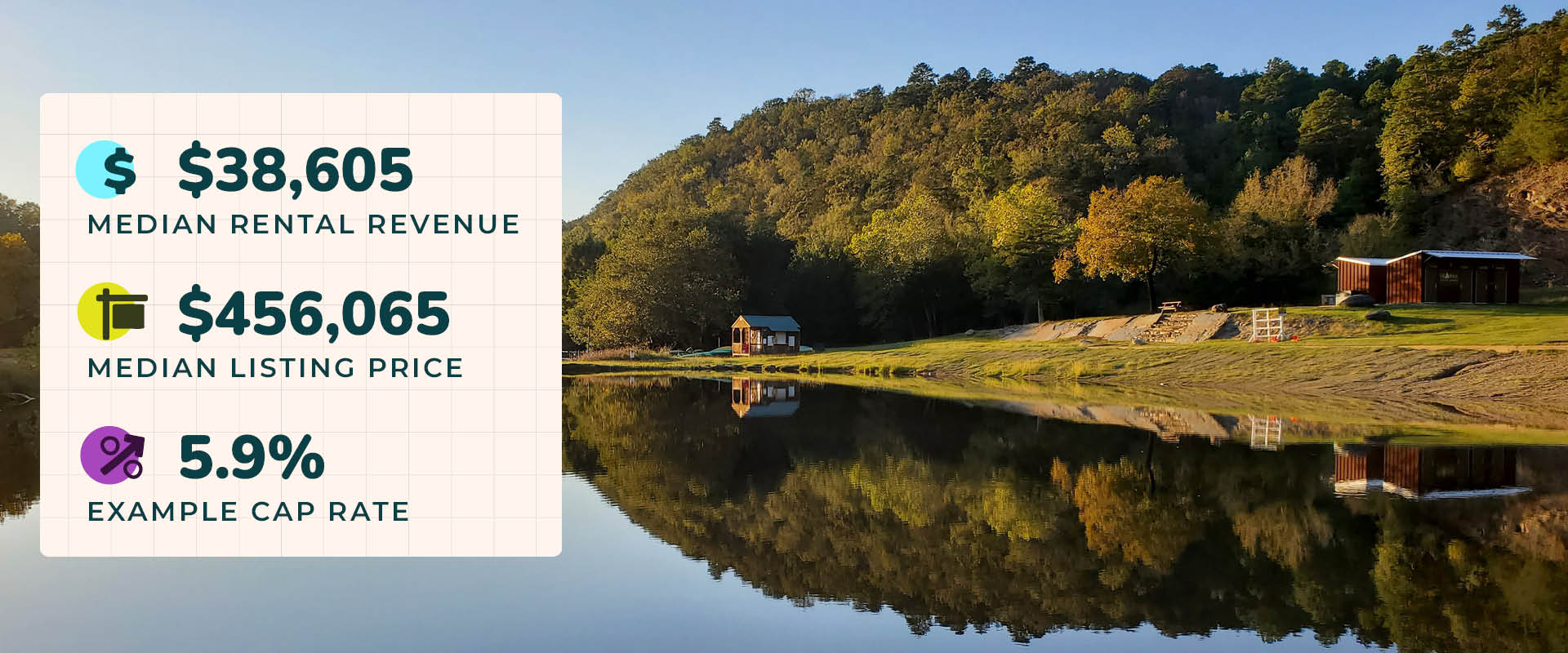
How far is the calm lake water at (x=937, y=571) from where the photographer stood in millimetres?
8484

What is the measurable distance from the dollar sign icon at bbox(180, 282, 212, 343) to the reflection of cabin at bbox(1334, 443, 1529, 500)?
15842mm

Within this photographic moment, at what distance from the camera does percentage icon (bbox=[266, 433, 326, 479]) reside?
1165 cm

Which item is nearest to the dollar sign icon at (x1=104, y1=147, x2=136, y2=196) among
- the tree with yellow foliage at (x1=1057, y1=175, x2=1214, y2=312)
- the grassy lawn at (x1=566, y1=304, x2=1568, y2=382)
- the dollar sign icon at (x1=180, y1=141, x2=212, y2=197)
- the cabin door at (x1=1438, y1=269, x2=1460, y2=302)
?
the dollar sign icon at (x1=180, y1=141, x2=212, y2=197)

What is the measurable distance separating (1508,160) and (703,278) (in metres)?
63.5

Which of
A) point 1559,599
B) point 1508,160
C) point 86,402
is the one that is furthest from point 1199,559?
point 1508,160

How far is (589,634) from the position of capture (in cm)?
851

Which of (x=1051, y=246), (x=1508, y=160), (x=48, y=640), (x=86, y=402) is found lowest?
(x=48, y=640)

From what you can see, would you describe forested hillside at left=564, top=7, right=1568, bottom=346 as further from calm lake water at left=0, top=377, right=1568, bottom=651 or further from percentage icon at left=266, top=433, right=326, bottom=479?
percentage icon at left=266, top=433, right=326, bottom=479

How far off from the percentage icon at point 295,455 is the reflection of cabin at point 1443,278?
5805cm

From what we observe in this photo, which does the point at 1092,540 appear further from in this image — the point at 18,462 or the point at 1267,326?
the point at 1267,326

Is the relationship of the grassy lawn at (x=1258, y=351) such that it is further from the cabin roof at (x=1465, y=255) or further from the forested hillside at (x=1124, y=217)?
the forested hillside at (x=1124, y=217)

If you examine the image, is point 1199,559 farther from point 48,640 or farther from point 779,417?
point 779,417

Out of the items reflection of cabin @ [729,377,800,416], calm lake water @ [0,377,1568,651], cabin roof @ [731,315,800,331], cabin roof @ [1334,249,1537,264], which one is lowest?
reflection of cabin @ [729,377,800,416]

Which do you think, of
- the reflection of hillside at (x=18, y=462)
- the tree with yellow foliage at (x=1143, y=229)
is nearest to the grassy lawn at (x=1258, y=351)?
the tree with yellow foliage at (x=1143, y=229)
